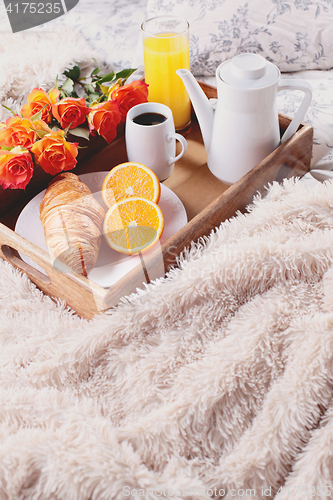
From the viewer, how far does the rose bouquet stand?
65 centimetres

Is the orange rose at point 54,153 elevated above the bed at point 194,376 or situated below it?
above

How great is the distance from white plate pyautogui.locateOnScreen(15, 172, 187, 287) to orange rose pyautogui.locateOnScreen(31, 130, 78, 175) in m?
0.05

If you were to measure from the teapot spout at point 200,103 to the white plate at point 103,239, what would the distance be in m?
0.13

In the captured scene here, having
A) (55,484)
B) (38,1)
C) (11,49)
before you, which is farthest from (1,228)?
(38,1)

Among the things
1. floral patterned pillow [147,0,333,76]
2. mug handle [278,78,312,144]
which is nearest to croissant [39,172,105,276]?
mug handle [278,78,312,144]

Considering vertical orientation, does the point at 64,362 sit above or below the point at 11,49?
below

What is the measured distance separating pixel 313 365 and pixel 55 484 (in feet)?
0.89

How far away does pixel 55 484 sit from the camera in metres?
0.36

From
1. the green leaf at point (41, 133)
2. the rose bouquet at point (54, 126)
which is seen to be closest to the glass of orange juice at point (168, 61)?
the rose bouquet at point (54, 126)

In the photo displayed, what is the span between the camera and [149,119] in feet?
2.38

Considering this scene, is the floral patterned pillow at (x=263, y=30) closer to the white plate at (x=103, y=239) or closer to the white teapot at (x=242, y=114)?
the white teapot at (x=242, y=114)

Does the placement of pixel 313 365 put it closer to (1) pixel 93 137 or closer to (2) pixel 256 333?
(2) pixel 256 333

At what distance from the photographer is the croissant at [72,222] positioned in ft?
1.85

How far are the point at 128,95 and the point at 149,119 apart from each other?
0.27ft
